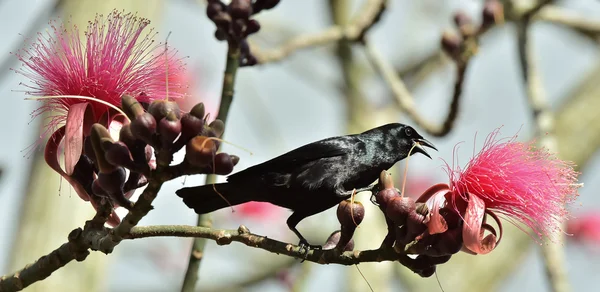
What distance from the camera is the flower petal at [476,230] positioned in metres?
1.63

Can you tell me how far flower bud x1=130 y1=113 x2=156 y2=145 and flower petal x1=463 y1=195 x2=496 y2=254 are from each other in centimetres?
66

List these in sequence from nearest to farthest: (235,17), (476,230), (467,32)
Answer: (476,230)
(235,17)
(467,32)

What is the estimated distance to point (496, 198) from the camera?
185 cm

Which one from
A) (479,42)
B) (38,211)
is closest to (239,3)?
(38,211)

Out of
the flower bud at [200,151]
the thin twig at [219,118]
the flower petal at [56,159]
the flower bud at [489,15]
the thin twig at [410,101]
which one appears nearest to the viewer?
the flower bud at [200,151]

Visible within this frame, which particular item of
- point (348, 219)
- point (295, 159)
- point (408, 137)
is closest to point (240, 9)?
point (295, 159)

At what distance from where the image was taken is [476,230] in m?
1.63

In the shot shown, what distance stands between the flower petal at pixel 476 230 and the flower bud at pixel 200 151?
0.54 meters

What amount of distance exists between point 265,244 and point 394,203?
28cm

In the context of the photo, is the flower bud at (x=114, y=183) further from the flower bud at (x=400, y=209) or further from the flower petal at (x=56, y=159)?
the flower bud at (x=400, y=209)

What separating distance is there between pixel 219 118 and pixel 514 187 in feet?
2.65

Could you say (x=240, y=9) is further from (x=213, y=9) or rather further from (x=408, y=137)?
(x=408, y=137)

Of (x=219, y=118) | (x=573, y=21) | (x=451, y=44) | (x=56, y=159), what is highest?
(x=56, y=159)

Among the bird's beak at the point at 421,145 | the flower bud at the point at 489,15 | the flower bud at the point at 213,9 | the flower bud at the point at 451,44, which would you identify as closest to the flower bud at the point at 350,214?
the bird's beak at the point at 421,145
